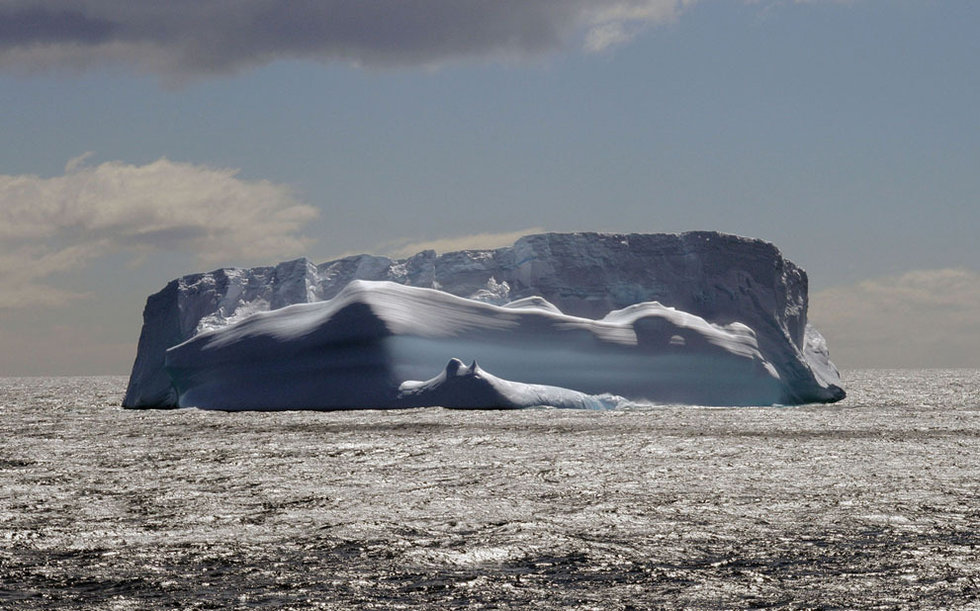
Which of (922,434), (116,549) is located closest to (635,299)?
(922,434)

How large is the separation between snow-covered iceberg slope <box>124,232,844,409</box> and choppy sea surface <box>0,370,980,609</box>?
6468 mm

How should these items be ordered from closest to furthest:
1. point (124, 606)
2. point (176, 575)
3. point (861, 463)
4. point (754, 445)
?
point (124, 606), point (176, 575), point (861, 463), point (754, 445)

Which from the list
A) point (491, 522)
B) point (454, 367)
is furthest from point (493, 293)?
point (491, 522)

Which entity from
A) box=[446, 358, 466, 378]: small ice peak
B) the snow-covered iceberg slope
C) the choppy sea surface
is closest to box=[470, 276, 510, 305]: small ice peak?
the snow-covered iceberg slope

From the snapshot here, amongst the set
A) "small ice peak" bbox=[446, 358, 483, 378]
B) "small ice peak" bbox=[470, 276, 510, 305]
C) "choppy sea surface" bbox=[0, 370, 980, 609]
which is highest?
"small ice peak" bbox=[470, 276, 510, 305]

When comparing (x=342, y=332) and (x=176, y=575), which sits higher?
(x=342, y=332)

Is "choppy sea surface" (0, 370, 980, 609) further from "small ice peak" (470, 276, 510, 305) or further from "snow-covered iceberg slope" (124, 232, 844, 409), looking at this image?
"small ice peak" (470, 276, 510, 305)

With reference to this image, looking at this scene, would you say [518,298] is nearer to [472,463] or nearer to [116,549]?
[472,463]

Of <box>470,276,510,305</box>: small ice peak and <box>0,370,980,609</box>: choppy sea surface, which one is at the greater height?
<box>470,276,510,305</box>: small ice peak

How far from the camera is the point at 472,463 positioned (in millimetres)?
10820

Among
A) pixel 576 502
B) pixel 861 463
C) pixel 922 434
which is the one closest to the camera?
pixel 576 502

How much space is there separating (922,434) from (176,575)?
1260 cm

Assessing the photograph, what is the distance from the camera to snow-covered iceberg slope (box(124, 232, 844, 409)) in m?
20.7

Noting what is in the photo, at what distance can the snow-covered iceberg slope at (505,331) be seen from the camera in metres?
20.7
